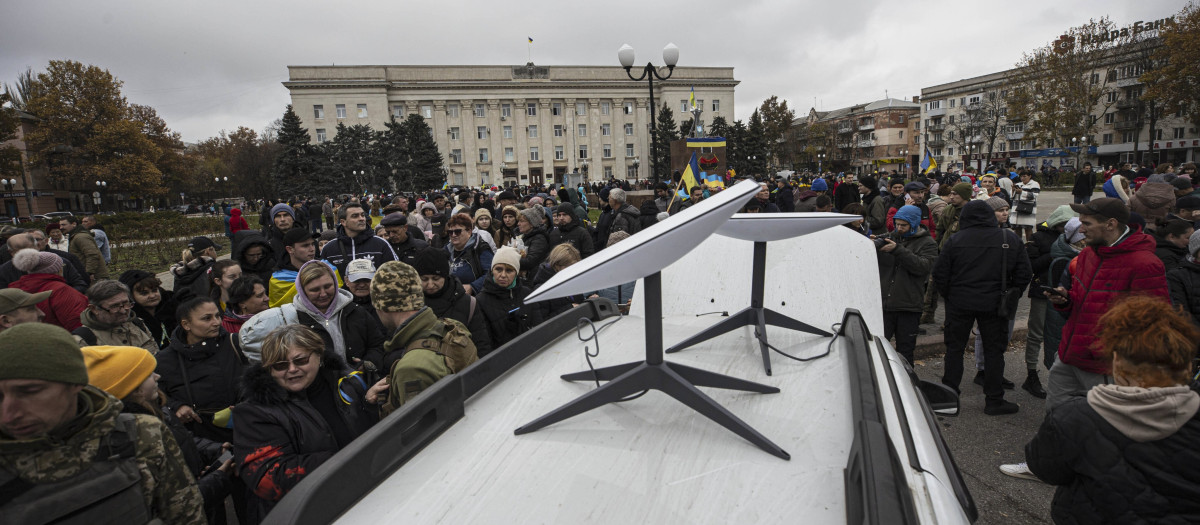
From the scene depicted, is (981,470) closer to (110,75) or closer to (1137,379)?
(1137,379)

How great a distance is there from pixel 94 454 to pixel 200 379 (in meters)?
1.68

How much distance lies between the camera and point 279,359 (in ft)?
8.06

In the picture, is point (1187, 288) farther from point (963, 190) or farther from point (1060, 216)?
point (963, 190)

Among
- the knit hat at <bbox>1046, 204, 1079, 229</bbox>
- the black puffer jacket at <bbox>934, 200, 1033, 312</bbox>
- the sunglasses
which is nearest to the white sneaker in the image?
the black puffer jacket at <bbox>934, 200, 1033, 312</bbox>

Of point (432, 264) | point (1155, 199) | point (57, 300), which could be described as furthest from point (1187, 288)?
point (57, 300)

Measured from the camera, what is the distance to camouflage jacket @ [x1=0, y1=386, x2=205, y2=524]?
166 centimetres

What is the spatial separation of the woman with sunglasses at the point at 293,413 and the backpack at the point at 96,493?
1.26 ft

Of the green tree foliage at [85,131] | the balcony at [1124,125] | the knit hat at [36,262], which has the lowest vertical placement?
the knit hat at [36,262]

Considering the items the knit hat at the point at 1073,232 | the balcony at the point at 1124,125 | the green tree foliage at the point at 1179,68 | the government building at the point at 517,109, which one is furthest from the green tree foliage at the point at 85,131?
the balcony at the point at 1124,125

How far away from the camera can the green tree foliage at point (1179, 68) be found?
3111 centimetres

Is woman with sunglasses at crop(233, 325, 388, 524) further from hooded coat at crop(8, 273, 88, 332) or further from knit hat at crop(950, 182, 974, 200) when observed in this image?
knit hat at crop(950, 182, 974, 200)

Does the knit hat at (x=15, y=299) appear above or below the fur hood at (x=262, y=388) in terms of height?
above

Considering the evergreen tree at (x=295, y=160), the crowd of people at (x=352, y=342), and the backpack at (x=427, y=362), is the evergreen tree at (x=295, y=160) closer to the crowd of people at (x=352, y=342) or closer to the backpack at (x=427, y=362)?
the crowd of people at (x=352, y=342)

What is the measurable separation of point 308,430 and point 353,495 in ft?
3.47
